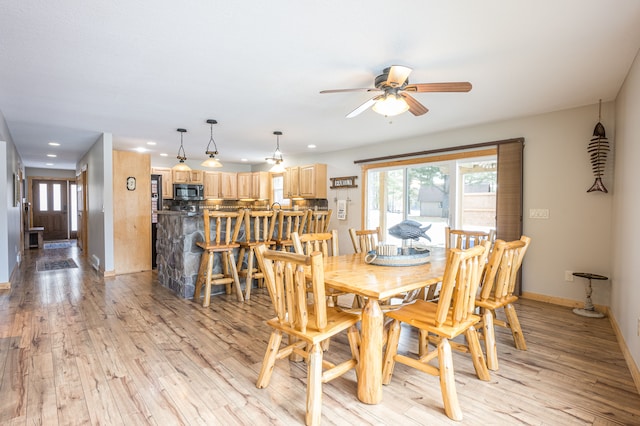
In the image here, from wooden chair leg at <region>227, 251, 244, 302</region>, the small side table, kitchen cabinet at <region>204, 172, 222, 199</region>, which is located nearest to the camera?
the small side table

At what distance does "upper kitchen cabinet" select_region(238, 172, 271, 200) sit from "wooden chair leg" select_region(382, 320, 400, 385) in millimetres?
6899

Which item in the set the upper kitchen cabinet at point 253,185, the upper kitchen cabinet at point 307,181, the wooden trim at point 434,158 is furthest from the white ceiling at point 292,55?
the upper kitchen cabinet at point 253,185

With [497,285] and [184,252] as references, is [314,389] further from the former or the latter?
[184,252]

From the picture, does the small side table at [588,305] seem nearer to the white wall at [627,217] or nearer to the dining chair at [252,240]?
the white wall at [627,217]

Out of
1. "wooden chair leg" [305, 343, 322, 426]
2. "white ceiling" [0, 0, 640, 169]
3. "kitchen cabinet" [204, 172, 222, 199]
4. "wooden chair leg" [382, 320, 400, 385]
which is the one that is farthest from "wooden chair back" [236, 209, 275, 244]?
"kitchen cabinet" [204, 172, 222, 199]

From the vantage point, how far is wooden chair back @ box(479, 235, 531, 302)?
2295mm

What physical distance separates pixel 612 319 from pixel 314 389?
3281 mm

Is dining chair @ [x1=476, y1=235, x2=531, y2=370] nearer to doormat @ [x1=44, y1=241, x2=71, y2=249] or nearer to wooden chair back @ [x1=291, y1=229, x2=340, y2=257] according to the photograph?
wooden chair back @ [x1=291, y1=229, x2=340, y2=257]

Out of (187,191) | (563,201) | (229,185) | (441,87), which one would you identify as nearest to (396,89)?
(441,87)

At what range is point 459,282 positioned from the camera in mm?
1875

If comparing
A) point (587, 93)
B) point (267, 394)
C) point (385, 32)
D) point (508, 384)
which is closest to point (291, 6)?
point (385, 32)

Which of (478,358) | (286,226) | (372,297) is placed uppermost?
(286,226)

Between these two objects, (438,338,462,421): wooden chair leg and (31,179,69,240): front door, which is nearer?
(438,338,462,421): wooden chair leg

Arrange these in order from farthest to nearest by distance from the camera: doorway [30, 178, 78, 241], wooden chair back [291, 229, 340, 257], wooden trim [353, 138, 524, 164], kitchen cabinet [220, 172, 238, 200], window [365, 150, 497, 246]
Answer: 1. doorway [30, 178, 78, 241]
2. kitchen cabinet [220, 172, 238, 200]
3. window [365, 150, 497, 246]
4. wooden trim [353, 138, 524, 164]
5. wooden chair back [291, 229, 340, 257]
